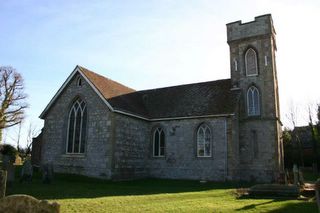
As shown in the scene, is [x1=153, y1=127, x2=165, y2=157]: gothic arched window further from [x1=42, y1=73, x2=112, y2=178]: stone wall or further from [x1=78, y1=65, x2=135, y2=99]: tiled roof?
[x1=42, y1=73, x2=112, y2=178]: stone wall

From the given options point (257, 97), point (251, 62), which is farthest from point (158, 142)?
point (251, 62)

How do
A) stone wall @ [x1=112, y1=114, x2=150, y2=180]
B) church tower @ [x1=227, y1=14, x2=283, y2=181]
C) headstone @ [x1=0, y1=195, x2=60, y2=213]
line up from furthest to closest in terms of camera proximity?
church tower @ [x1=227, y1=14, x2=283, y2=181] → stone wall @ [x1=112, y1=114, x2=150, y2=180] → headstone @ [x1=0, y1=195, x2=60, y2=213]

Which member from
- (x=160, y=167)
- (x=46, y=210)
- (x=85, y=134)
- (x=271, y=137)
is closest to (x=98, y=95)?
(x=85, y=134)

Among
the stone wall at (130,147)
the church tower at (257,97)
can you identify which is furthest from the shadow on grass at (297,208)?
the stone wall at (130,147)

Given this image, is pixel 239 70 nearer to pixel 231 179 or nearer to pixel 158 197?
pixel 231 179

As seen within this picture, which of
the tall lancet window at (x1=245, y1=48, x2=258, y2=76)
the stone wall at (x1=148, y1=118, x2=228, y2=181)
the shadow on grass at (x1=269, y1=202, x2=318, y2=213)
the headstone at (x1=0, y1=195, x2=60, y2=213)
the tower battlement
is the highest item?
the tower battlement

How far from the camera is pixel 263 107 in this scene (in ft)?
82.3

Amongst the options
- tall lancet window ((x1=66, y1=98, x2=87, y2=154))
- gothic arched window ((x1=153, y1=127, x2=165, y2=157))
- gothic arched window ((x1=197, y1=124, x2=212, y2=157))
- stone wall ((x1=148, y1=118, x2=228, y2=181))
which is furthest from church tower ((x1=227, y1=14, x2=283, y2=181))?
tall lancet window ((x1=66, y1=98, x2=87, y2=154))

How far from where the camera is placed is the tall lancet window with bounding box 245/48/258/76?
26417mm

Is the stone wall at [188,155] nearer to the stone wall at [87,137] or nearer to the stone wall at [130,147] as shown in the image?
the stone wall at [130,147]

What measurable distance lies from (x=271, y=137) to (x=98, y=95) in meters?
13.7

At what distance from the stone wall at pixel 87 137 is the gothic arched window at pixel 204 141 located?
23.7ft

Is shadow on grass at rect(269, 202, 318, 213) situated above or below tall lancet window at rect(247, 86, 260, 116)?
below

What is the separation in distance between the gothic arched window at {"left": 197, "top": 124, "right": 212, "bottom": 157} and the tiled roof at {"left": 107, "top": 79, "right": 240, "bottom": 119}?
1240 mm
